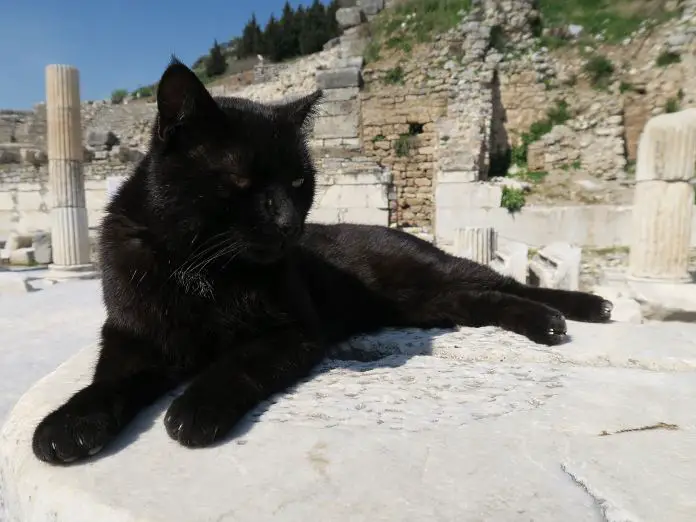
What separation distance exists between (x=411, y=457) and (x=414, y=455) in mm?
11

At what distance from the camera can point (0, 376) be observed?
117 inches

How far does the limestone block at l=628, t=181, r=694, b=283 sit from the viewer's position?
4.65 m

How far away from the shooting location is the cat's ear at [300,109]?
1644 mm

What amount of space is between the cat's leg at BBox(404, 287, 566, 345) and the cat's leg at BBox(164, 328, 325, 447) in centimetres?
76

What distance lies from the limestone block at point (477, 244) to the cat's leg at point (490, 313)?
395cm

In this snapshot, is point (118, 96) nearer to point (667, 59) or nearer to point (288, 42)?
point (288, 42)

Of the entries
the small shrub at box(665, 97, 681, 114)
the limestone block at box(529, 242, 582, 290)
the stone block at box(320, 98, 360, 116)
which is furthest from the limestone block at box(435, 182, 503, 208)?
the small shrub at box(665, 97, 681, 114)

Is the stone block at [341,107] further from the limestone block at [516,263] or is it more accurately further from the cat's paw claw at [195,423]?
the cat's paw claw at [195,423]

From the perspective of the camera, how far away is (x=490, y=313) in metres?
2.08

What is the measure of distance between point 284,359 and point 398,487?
0.59 metres

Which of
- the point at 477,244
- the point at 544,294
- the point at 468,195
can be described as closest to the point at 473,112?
the point at 468,195

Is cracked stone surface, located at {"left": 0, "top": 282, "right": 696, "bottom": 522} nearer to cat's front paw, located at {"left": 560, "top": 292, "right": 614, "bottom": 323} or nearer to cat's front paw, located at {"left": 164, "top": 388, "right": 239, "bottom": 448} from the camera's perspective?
cat's front paw, located at {"left": 164, "top": 388, "right": 239, "bottom": 448}

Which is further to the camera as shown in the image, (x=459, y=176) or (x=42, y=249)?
(x=459, y=176)

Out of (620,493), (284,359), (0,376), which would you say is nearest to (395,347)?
(284,359)
